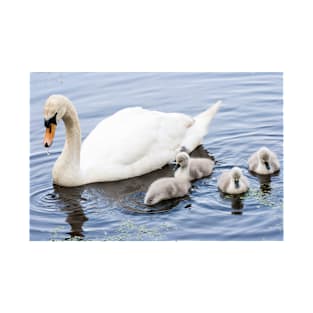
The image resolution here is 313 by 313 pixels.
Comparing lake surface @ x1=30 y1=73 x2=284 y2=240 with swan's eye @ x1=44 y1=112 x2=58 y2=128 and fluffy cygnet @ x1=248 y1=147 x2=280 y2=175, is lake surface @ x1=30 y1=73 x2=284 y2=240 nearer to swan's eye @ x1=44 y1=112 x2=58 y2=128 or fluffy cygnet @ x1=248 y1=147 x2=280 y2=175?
fluffy cygnet @ x1=248 y1=147 x2=280 y2=175

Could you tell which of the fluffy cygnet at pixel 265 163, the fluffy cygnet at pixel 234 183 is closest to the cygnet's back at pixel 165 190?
the fluffy cygnet at pixel 234 183

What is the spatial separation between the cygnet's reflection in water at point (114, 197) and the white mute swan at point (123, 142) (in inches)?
3.1

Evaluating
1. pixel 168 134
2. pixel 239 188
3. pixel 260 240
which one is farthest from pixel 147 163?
pixel 260 240

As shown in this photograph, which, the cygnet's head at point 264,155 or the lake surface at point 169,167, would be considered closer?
the lake surface at point 169,167

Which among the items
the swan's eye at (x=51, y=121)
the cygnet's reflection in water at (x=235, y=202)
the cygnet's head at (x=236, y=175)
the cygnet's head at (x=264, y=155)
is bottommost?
the cygnet's reflection in water at (x=235, y=202)

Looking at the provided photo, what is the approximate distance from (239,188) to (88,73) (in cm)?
187

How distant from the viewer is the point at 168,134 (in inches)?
424

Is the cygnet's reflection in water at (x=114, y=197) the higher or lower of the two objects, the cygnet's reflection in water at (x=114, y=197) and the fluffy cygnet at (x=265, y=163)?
the lower

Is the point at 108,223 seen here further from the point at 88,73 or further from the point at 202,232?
the point at 88,73

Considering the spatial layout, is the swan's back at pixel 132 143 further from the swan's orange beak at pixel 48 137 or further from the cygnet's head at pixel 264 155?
the cygnet's head at pixel 264 155

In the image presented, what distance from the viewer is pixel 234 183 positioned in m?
9.78

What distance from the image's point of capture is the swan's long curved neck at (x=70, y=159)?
10211 millimetres

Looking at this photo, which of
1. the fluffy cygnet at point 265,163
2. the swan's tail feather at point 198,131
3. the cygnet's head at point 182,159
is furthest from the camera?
the swan's tail feather at point 198,131

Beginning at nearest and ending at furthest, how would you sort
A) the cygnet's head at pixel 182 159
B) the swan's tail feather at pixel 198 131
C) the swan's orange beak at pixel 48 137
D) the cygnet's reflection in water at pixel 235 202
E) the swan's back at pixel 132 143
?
the cygnet's reflection in water at pixel 235 202, the swan's orange beak at pixel 48 137, the cygnet's head at pixel 182 159, the swan's back at pixel 132 143, the swan's tail feather at pixel 198 131
